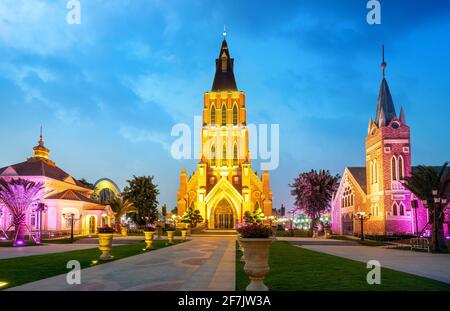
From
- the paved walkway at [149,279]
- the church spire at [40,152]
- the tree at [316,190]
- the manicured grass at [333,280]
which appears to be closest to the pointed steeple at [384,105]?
the tree at [316,190]

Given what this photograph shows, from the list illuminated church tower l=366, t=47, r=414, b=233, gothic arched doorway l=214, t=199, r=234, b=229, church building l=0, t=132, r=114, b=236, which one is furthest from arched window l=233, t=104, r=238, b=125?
illuminated church tower l=366, t=47, r=414, b=233

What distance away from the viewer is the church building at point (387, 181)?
42906 millimetres

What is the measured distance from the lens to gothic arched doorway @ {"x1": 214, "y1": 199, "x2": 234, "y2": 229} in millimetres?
75312

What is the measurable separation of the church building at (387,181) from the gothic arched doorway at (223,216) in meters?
28.3

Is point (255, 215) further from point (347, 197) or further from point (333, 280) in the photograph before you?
point (333, 280)

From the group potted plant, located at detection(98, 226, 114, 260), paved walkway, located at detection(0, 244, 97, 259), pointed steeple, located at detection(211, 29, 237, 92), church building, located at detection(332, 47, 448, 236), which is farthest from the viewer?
pointed steeple, located at detection(211, 29, 237, 92)

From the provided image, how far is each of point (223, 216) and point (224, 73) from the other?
33163mm

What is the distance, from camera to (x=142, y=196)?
210ft

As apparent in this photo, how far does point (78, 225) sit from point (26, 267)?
3912 cm

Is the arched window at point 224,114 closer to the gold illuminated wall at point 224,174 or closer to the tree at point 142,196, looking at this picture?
the gold illuminated wall at point 224,174

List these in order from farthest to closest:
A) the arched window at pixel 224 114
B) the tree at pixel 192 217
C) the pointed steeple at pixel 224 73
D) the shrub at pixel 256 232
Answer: the pointed steeple at pixel 224 73
the arched window at pixel 224 114
the tree at pixel 192 217
the shrub at pixel 256 232

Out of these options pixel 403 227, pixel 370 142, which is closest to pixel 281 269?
pixel 403 227

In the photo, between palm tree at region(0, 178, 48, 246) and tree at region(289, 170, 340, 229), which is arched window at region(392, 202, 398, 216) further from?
palm tree at region(0, 178, 48, 246)
